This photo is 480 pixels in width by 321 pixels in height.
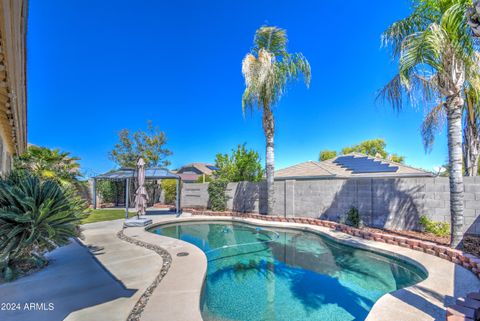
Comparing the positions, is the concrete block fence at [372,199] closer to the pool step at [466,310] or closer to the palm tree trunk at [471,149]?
the palm tree trunk at [471,149]

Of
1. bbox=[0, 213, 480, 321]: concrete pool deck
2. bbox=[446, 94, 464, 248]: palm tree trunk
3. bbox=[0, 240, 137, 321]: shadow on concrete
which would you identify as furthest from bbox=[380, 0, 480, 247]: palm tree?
bbox=[0, 240, 137, 321]: shadow on concrete

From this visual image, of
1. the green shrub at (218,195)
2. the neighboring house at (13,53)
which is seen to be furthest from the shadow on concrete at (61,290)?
the green shrub at (218,195)

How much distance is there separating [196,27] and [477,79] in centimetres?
1357

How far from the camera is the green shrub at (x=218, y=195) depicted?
51.1 ft

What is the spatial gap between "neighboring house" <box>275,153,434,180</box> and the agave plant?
43.8ft

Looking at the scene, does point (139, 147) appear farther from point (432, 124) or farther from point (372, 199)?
point (432, 124)

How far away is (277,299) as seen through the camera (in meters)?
4.66

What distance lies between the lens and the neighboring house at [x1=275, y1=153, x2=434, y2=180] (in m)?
14.4

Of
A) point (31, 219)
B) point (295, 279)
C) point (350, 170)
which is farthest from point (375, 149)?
point (31, 219)

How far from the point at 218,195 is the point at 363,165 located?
35.1ft

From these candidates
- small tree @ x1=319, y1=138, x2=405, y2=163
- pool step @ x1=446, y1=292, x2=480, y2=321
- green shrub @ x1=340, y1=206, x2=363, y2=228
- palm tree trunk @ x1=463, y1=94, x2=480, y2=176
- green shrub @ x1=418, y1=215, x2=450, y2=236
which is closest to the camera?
pool step @ x1=446, y1=292, x2=480, y2=321

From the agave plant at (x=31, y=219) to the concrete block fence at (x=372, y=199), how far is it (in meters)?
10.2

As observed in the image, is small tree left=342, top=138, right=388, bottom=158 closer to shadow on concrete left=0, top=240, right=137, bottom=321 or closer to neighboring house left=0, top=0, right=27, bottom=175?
shadow on concrete left=0, top=240, right=137, bottom=321

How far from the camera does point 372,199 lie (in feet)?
31.5
